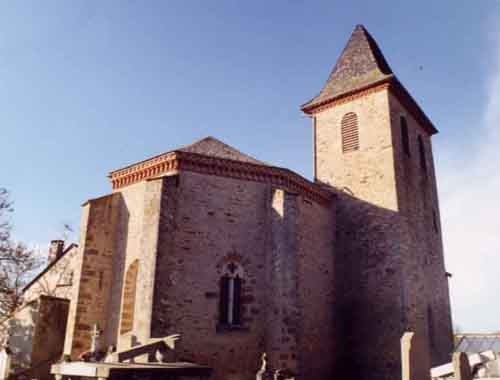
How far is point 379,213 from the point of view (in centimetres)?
1862

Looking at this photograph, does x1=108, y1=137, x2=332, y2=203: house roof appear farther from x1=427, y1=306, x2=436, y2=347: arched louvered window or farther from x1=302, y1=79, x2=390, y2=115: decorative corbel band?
x1=427, y1=306, x2=436, y2=347: arched louvered window

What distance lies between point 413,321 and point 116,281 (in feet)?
34.8

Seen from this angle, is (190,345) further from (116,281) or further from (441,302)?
(441,302)

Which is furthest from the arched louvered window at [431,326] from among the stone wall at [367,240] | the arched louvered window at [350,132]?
the arched louvered window at [350,132]


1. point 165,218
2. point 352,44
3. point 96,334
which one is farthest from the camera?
point 352,44

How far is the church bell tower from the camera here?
17281 millimetres

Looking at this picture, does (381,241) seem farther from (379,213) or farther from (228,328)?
(228,328)

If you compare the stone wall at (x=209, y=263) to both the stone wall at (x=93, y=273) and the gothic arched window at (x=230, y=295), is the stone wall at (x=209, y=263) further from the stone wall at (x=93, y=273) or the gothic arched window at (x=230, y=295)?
the stone wall at (x=93, y=273)

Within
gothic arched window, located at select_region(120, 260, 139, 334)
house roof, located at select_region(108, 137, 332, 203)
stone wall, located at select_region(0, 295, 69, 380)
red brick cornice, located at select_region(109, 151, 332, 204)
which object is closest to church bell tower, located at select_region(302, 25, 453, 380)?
house roof, located at select_region(108, 137, 332, 203)

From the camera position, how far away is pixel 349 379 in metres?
17.2

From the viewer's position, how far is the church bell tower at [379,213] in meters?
17.3

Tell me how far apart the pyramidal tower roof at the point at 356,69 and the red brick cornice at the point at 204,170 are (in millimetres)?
6389

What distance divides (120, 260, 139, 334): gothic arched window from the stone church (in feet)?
0.11

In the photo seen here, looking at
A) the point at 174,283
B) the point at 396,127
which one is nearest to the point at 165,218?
the point at 174,283
